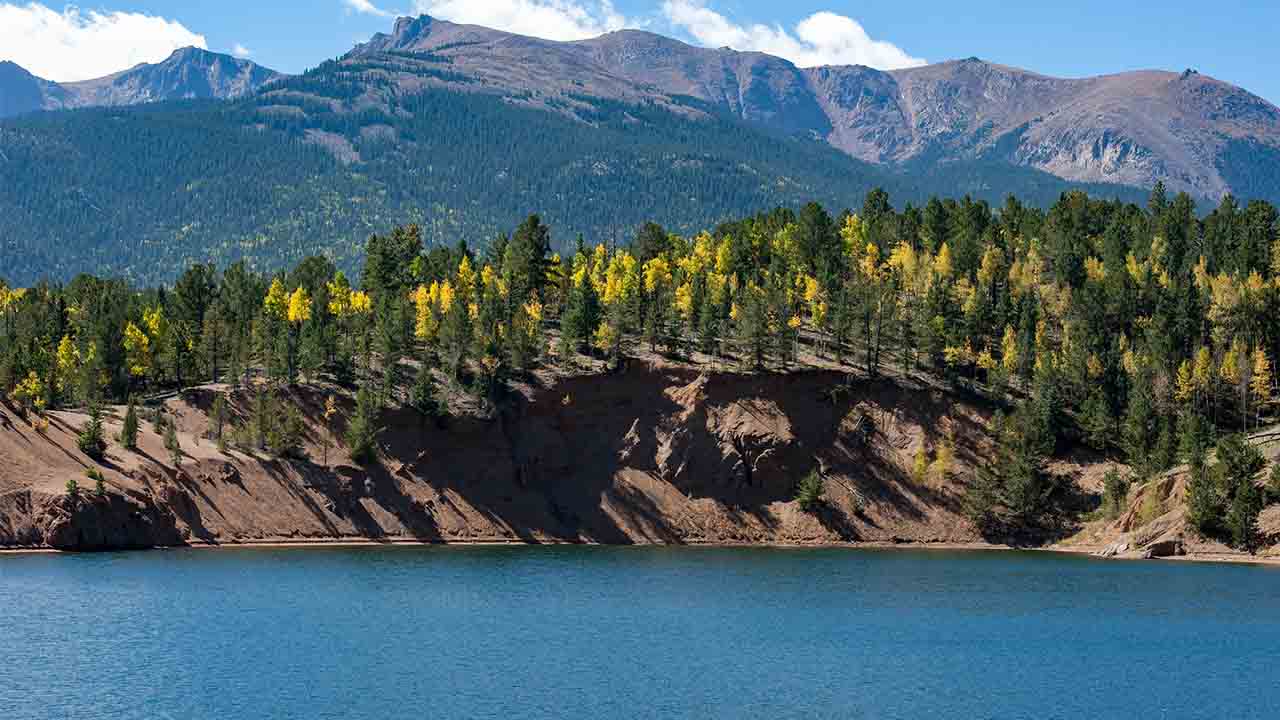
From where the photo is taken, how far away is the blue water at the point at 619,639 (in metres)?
78.9

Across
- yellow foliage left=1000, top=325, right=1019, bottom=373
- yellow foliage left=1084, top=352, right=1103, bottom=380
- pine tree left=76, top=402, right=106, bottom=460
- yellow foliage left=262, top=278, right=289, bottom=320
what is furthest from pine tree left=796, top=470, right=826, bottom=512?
pine tree left=76, top=402, right=106, bottom=460

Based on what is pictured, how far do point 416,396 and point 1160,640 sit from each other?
3532 inches

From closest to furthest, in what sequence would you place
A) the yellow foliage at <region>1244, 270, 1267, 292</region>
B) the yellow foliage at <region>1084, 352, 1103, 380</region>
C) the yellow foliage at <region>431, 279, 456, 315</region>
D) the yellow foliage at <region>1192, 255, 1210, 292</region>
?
the yellow foliage at <region>1084, 352, 1103, 380</region> < the yellow foliage at <region>1244, 270, 1267, 292</region> < the yellow foliage at <region>431, 279, 456, 315</region> < the yellow foliage at <region>1192, 255, 1210, 292</region>

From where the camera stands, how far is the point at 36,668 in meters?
83.2

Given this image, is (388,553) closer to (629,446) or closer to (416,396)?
(416,396)

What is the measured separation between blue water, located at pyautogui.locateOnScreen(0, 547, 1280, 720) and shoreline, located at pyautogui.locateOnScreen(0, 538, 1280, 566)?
5.26 m

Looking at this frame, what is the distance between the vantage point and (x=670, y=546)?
16175 centimetres

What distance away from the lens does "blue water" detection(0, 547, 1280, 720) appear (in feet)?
259

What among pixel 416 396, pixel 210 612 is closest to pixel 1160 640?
pixel 210 612

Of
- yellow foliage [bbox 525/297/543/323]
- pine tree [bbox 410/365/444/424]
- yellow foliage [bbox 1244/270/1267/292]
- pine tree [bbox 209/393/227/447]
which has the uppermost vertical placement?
yellow foliage [bbox 1244/270/1267/292]

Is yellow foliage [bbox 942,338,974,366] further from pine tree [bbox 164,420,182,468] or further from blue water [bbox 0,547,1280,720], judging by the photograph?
pine tree [bbox 164,420,182,468]

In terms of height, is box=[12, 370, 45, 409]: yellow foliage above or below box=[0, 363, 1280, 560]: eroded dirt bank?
above

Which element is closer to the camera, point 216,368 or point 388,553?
point 388,553

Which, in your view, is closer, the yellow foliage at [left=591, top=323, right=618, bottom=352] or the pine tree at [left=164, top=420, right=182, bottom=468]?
the pine tree at [left=164, top=420, right=182, bottom=468]
